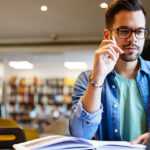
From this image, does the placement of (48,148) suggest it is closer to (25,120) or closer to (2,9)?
(2,9)

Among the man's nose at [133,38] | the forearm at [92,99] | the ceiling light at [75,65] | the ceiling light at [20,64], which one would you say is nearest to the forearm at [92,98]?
the forearm at [92,99]

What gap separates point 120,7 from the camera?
109 centimetres

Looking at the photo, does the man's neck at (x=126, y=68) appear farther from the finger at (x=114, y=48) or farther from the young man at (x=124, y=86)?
the finger at (x=114, y=48)

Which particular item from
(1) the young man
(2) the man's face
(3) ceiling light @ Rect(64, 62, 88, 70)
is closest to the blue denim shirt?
(1) the young man

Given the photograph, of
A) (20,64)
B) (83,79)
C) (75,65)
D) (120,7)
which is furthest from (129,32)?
(20,64)

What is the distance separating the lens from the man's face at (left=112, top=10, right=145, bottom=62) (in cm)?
100

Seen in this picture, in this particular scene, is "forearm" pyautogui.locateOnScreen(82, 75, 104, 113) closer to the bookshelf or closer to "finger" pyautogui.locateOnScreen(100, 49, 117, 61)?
"finger" pyautogui.locateOnScreen(100, 49, 117, 61)

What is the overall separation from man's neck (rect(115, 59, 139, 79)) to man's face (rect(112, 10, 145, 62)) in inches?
2.6

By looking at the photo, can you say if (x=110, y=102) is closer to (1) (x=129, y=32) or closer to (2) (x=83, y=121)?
(2) (x=83, y=121)

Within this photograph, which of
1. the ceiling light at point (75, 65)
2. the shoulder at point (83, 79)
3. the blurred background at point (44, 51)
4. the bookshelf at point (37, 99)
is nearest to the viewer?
the shoulder at point (83, 79)

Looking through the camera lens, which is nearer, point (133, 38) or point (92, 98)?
point (92, 98)

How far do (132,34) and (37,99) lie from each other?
361 inches

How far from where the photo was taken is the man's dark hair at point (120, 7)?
1064 mm

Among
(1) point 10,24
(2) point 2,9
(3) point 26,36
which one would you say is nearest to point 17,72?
(3) point 26,36
